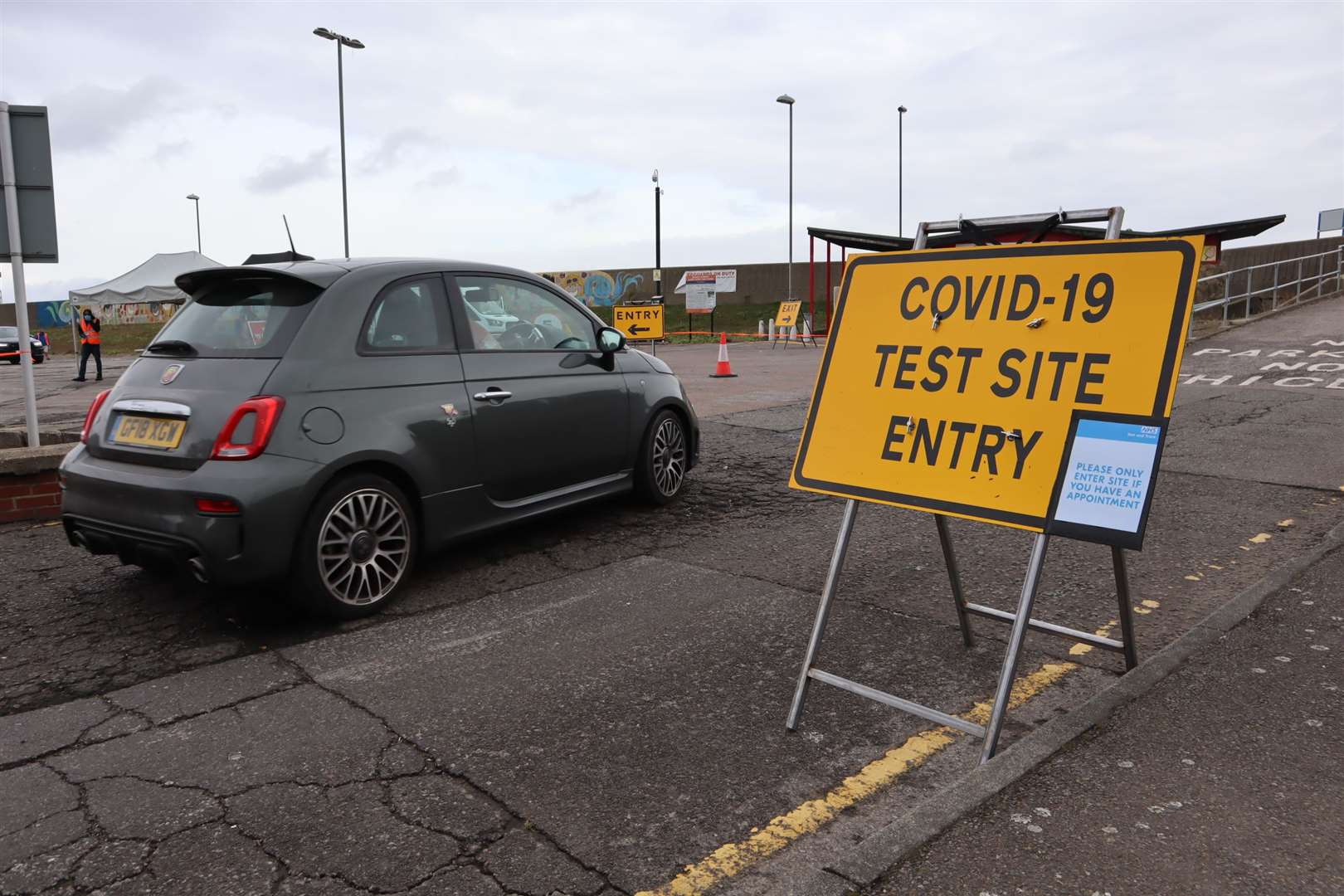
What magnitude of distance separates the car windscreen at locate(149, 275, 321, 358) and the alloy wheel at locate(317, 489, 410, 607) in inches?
30.1

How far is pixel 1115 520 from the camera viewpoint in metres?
2.83

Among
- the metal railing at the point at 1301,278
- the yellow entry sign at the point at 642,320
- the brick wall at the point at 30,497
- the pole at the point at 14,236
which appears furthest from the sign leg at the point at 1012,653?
the metal railing at the point at 1301,278

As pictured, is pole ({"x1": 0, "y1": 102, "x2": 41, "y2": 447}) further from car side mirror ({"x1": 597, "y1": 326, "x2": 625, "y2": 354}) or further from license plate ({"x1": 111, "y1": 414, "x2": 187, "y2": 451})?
car side mirror ({"x1": 597, "y1": 326, "x2": 625, "y2": 354})

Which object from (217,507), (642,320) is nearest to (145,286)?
(642,320)

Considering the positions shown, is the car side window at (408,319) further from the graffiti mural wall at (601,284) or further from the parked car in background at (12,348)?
the graffiti mural wall at (601,284)

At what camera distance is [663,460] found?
6.49 metres

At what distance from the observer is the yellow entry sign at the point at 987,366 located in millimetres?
2943

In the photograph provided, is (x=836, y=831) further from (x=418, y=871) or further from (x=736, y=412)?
(x=736, y=412)

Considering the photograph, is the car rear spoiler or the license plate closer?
the license plate

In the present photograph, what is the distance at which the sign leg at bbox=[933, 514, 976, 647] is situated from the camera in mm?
3818

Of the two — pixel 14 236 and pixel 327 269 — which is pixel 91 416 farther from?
pixel 14 236

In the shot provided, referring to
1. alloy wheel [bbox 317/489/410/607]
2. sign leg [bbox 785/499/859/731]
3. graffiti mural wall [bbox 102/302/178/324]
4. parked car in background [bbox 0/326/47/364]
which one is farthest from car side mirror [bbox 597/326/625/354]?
graffiti mural wall [bbox 102/302/178/324]

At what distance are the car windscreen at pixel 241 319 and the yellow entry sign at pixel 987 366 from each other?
2486 millimetres

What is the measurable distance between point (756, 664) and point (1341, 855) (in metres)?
1.96
